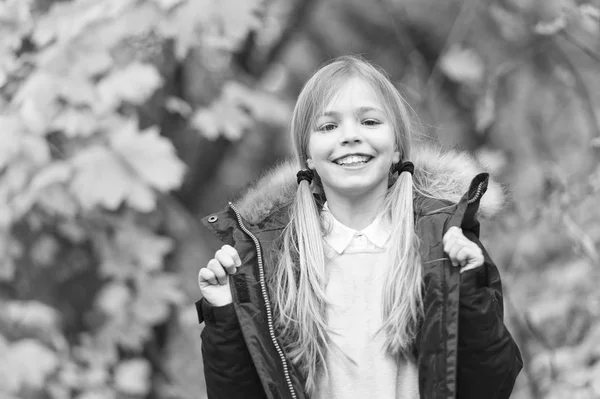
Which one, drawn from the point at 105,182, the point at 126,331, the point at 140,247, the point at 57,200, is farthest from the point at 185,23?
the point at 126,331

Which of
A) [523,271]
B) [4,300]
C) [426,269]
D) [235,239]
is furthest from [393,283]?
[523,271]

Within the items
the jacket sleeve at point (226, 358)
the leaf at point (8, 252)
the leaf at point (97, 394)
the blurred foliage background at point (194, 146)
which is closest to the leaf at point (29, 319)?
the blurred foliage background at point (194, 146)

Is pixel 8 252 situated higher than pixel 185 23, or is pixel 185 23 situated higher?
pixel 185 23

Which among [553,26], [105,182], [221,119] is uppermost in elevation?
[553,26]

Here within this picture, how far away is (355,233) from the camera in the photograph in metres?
1.89

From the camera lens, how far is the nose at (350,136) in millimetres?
1850

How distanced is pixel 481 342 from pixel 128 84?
1.94 metres

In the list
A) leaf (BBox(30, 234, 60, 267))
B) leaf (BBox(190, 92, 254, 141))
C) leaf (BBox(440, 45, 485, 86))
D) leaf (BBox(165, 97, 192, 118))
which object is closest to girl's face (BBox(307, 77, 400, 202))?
Answer: leaf (BBox(190, 92, 254, 141))

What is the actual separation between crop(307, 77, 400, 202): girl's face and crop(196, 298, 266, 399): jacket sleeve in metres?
0.36

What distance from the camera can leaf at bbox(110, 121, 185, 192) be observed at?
3.03 meters

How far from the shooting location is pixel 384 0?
12.6ft

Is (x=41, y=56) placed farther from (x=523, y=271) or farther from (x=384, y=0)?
(x=523, y=271)

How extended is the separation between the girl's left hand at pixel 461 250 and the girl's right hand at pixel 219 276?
1.45 feet

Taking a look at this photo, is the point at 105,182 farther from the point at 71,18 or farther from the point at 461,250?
the point at 461,250
